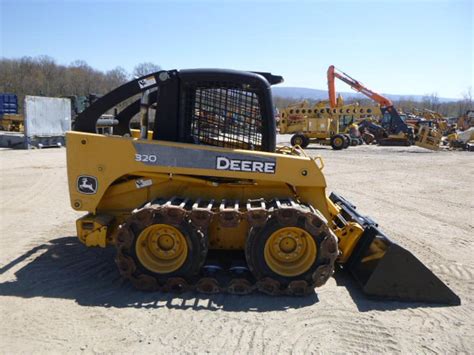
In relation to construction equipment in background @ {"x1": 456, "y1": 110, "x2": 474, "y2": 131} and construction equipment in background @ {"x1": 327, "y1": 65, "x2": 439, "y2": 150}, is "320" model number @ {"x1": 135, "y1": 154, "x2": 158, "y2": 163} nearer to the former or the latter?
construction equipment in background @ {"x1": 327, "y1": 65, "x2": 439, "y2": 150}

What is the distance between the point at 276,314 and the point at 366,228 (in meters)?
1.72

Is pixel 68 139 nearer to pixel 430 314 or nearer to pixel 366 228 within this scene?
pixel 366 228

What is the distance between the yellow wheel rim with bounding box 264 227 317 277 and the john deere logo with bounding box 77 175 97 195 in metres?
2.07

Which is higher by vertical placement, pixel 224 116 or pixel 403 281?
pixel 224 116

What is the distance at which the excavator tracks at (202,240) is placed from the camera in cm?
478

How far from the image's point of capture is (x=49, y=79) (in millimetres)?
66812

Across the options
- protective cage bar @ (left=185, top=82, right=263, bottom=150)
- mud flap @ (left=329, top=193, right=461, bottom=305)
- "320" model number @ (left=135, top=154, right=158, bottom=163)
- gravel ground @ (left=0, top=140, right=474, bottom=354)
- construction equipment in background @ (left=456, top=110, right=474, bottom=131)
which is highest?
construction equipment in background @ (left=456, top=110, right=474, bottom=131)

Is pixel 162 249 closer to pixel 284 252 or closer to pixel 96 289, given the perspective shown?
pixel 96 289

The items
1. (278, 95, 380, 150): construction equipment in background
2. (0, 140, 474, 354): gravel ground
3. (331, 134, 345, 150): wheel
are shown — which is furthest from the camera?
(278, 95, 380, 150): construction equipment in background

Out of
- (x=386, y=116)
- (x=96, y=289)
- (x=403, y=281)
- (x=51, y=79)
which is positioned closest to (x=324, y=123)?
(x=386, y=116)

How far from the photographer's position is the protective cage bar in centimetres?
527

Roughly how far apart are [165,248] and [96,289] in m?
0.88

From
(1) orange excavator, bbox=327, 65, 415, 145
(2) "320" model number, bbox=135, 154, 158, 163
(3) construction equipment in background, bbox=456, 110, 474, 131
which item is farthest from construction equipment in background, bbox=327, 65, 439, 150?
(2) "320" model number, bbox=135, 154, 158, 163

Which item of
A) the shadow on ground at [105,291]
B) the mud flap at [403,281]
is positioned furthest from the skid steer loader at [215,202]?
the shadow on ground at [105,291]
